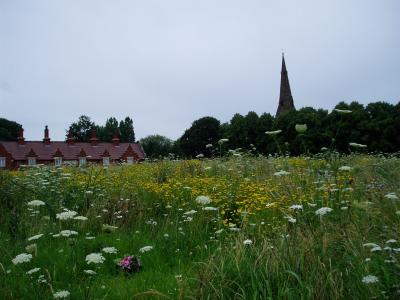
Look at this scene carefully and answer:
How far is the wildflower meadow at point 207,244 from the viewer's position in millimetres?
2873

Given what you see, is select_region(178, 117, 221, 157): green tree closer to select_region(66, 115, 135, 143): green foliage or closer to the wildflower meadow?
select_region(66, 115, 135, 143): green foliage

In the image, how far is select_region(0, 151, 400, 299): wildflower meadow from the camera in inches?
113

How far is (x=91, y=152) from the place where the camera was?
55.6 meters

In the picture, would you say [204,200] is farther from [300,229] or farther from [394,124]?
[394,124]

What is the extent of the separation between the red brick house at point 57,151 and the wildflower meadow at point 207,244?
4396 cm

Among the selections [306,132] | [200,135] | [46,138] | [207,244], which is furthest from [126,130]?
[207,244]

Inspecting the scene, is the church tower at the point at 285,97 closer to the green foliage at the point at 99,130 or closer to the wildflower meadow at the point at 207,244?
the green foliage at the point at 99,130

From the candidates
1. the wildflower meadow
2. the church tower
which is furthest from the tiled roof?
the wildflower meadow

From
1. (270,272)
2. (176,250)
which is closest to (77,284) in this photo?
(176,250)

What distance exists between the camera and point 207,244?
492cm

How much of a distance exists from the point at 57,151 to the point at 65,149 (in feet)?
4.45

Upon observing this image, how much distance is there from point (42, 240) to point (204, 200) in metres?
2.46

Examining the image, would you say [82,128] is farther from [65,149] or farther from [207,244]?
[207,244]

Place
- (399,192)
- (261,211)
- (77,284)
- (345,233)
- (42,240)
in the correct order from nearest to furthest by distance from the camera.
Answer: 1. (345,233)
2. (77,284)
3. (399,192)
4. (42,240)
5. (261,211)
